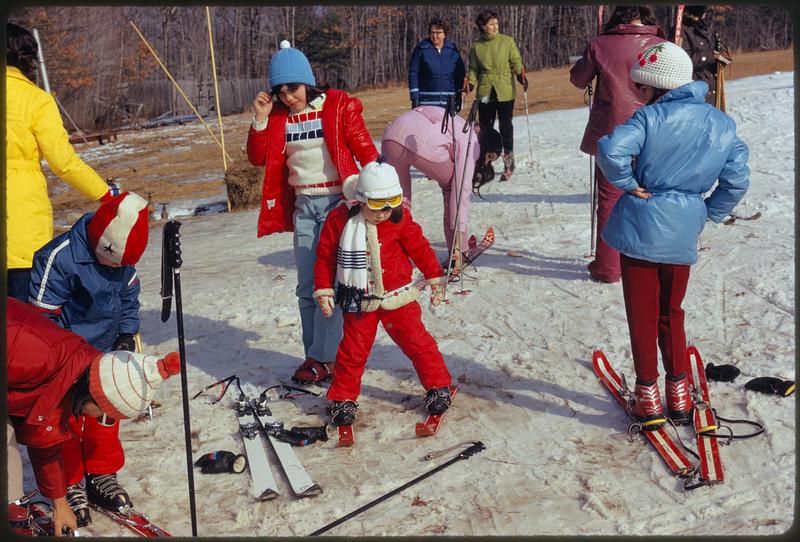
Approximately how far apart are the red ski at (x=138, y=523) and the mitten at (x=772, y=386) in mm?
3242

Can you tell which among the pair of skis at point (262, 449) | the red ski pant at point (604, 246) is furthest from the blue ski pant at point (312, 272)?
the red ski pant at point (604, 246)

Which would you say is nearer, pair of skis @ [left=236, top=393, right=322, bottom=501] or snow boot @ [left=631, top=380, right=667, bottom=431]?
pair of skis @ [left=236, top=393, right=322, bottom=501]

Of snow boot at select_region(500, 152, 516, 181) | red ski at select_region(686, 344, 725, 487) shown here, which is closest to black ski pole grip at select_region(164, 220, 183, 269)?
red ski at select_region(686, 344, 725, 487)

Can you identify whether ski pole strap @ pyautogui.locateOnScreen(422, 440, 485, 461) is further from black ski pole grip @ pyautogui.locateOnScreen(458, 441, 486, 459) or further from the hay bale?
the hay bale

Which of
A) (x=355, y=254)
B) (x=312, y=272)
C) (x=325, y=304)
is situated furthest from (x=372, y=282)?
(x=312, y=272)

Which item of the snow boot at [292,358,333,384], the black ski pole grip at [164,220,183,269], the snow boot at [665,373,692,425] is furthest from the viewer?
the snow boot at [292,358,333,384]

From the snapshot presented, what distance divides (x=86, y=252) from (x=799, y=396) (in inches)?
145

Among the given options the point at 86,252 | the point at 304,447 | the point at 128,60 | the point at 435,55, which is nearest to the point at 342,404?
the point at 304,447

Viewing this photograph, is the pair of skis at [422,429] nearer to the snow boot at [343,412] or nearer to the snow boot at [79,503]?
the snow boot at [343,412]

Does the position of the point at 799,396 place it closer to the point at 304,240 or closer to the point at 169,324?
the point at 304,240

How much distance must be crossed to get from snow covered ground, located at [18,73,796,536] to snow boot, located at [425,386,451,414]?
102 mm

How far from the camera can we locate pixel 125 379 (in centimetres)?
312

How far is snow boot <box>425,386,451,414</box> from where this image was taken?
4.43m

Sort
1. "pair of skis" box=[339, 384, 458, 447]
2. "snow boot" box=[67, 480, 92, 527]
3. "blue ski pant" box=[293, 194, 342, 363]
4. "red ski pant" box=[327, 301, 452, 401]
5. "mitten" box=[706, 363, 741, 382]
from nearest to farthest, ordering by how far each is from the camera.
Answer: "snow boot" box=[67, 480, 92, 527] → "pair of skis" box=[339, 384, 458, 447] → "red ski pant" box=[327, 301, 452, 401] → "mitten" box=[706, 363, 741, 382] → "blue ski pant" box=[293, 194, 342, 363]
